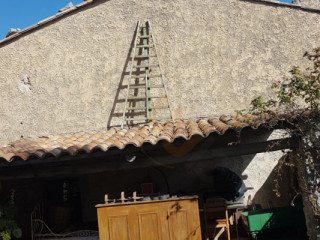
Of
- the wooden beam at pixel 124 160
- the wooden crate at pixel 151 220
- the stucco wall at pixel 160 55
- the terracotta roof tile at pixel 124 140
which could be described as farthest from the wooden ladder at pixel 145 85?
the wooden crate at pixel 151 220

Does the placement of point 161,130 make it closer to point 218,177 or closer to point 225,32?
point 218,177

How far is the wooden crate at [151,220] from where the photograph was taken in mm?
6234

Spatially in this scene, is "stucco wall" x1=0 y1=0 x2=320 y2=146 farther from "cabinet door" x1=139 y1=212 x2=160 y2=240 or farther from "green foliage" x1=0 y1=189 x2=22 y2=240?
"cabinet door" x1=139 y1=212 x2=160 y2=240

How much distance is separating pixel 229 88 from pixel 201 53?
1.09 meters

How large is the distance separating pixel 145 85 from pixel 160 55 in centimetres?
86

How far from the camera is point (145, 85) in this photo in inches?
348

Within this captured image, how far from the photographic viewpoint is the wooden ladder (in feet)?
28.7

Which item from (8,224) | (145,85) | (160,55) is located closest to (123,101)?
(145,85)

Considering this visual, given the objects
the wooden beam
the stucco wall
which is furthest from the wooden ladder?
the wooden beam

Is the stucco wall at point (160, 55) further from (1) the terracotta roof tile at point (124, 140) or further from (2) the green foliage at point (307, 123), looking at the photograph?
(2) the green foliage at point (307, 123)

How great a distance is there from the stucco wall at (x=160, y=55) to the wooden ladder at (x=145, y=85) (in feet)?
0.70

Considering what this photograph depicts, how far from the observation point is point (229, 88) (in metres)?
8.77

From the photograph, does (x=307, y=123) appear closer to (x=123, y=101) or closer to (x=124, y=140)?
(x=124, y=140)

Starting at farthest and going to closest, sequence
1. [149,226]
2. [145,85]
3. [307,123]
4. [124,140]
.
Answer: [145,85] → [124,140] → [149,226] → [307,123]
